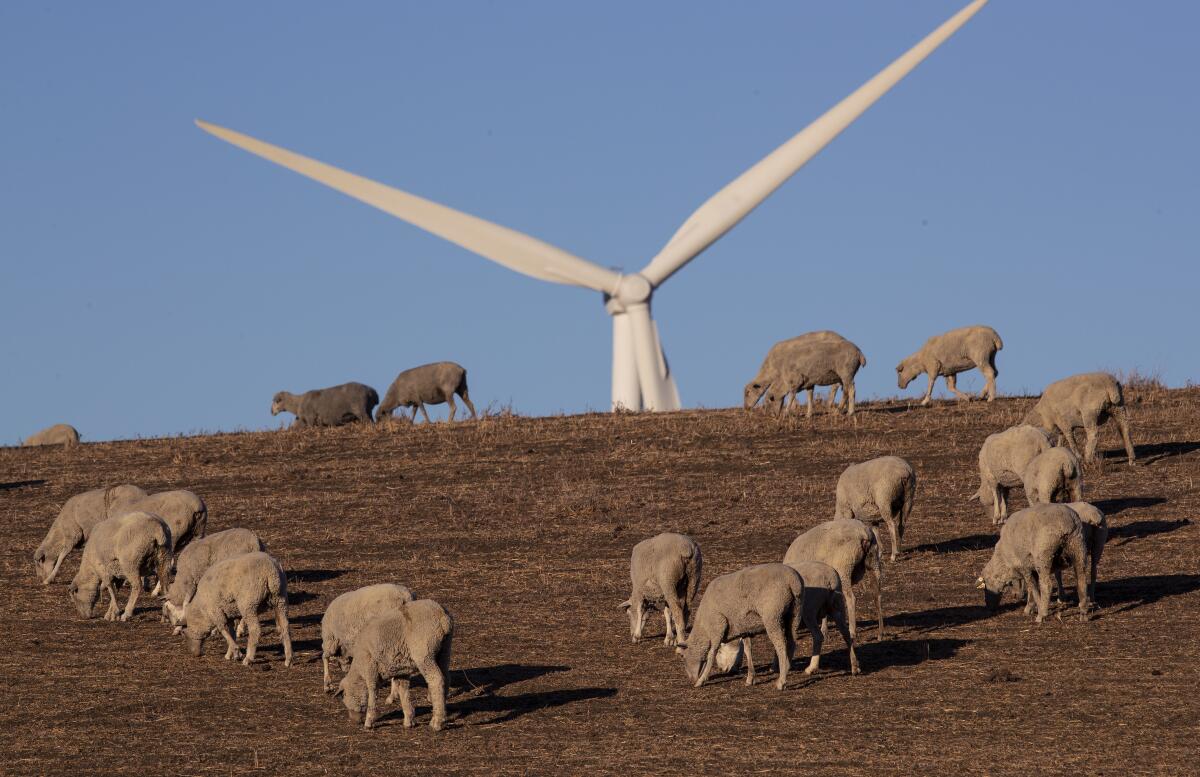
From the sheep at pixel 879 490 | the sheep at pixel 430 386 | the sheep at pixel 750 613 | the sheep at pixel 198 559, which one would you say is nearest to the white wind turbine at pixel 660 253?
the sheep at pixel 430 386

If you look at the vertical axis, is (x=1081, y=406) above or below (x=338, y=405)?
below

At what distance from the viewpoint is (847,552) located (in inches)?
711

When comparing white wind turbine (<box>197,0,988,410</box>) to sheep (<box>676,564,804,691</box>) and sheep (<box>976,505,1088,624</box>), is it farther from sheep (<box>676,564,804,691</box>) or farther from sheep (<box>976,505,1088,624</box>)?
sheep (<box>676,564,804,691</box>)

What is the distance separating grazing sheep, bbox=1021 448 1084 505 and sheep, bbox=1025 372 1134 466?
530cm

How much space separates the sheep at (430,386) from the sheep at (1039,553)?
23.8 metres

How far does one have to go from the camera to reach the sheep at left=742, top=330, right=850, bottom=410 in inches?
1408

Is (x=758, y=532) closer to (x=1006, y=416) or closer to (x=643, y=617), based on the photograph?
(x=643, y=617)

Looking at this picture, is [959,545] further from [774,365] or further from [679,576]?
[774,365]

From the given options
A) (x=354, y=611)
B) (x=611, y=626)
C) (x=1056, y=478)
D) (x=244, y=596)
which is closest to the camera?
(x=354, y=611)

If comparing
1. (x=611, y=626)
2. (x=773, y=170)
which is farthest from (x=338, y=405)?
(x=611, y=626)

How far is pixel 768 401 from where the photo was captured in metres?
35.9

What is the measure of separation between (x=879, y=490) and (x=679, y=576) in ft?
15.1

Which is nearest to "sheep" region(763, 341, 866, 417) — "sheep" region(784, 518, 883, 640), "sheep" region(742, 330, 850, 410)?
"sheep" region(742, 330, 850, 410)

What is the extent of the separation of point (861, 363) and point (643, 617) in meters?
16.1
